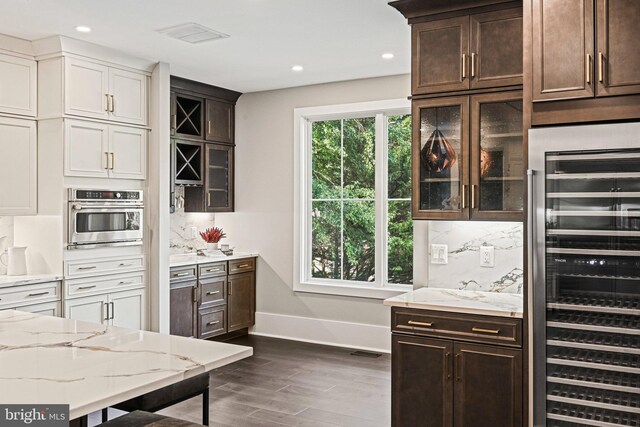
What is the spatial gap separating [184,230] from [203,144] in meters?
0.98

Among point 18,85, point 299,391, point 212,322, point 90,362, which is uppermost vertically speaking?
point 18,85

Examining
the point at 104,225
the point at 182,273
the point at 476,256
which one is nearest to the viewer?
the point at 476,256

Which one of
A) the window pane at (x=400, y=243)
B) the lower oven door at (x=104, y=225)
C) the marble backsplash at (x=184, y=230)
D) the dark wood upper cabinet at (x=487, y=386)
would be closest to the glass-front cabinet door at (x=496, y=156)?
the dark wood upper cabinet at (x=487, y=386)

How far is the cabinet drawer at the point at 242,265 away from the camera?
237 inches

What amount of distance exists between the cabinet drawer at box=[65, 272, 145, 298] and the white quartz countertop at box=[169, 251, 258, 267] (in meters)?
0.44

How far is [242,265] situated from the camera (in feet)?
20.2

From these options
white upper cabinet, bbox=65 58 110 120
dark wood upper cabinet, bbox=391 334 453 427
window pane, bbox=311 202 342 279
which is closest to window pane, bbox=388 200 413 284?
window pane, bbox=311 202 342 279

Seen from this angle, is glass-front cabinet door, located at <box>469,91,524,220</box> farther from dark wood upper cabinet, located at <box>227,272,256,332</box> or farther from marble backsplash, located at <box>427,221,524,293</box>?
Answer: dark wood upper cabinet, located at <box>227,272,256,332</box>

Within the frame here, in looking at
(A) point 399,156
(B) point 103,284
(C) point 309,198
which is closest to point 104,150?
(B) point 103,284

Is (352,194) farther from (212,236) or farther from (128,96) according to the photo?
(128,96)

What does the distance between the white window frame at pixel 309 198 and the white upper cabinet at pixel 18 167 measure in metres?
2.56

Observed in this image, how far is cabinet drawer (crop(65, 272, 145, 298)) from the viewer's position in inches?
172

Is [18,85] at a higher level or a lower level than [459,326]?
higher

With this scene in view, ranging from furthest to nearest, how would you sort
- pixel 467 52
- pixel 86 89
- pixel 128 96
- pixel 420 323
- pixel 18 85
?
pixel 128 96
pixel 86 89
pixel 18 85
pixel 467 52
pixel 420 323
